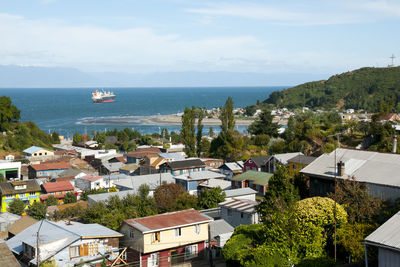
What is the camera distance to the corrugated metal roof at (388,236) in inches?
383

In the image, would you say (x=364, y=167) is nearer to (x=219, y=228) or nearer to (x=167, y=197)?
(x=219, y=228)

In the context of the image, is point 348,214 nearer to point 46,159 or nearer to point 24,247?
point 24,247

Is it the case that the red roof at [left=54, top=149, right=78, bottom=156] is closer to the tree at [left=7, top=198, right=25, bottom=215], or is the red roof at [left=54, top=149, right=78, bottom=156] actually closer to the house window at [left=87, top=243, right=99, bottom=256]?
the tree at [left=7, top=198, right=25, bottom=215]

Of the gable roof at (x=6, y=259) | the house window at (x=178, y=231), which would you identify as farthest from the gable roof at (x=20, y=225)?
the house window at (x=178, y=231)

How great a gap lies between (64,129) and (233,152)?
213 feet

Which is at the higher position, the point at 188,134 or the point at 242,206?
the point at 188,134

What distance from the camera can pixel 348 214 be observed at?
14047 millimetres

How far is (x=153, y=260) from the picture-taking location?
15.7 m

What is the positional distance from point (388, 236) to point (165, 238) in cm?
835

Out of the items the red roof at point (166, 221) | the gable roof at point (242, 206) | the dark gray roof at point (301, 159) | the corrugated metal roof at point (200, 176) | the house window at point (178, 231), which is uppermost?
the dark gray roof at point (301, 159)

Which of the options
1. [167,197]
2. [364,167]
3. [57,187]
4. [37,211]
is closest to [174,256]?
[167,197]

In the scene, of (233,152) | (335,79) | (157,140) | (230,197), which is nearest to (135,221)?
(230,197)

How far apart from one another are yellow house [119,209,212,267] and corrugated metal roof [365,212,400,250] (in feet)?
25.5

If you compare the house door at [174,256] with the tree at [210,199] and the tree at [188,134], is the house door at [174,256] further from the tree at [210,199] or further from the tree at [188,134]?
the tree at [188,134]
